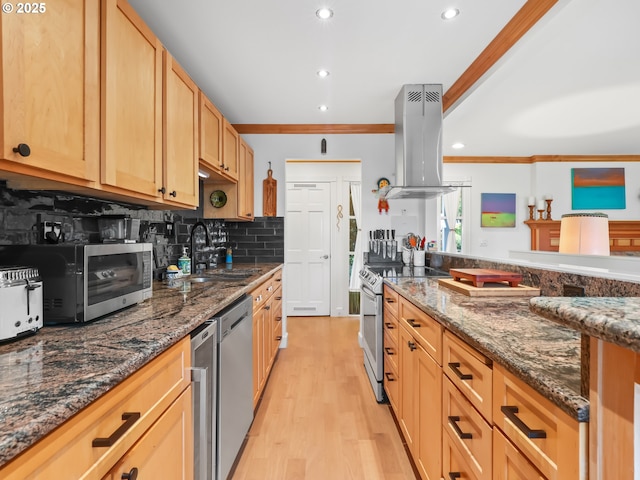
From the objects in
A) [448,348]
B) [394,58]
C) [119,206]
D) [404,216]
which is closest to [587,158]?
[404,216]

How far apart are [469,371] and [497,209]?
16.2 ft

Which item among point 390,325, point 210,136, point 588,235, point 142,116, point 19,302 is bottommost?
point 390,325

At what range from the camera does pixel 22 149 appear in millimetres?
851

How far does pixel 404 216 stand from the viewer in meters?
3.62

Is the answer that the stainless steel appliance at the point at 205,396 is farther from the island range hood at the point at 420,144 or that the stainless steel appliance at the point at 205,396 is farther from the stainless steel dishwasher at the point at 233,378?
the island range hood at the point at 420,144

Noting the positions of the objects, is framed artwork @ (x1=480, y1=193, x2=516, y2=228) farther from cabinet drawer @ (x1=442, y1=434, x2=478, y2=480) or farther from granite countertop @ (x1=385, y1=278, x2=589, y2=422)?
cabinet drawer @ (x1=442, y1=434, x2=478, y2=480)

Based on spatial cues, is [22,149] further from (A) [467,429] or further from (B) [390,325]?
(B) [390,325]

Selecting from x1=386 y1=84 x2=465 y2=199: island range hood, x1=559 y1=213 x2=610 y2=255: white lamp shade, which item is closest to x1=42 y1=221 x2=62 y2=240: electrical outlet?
x1=386 y1=84 x2=465 y2=199: island range hood

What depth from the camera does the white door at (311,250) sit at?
15.9 feet

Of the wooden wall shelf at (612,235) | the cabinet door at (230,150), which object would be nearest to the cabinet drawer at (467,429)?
the cabinet door at (230,150)

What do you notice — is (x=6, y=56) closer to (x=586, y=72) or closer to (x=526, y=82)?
(x=526, y=82)

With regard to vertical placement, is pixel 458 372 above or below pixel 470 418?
above

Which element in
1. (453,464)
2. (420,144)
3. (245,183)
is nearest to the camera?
(453,464)

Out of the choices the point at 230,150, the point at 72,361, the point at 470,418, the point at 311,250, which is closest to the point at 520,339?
the point at 470,418
